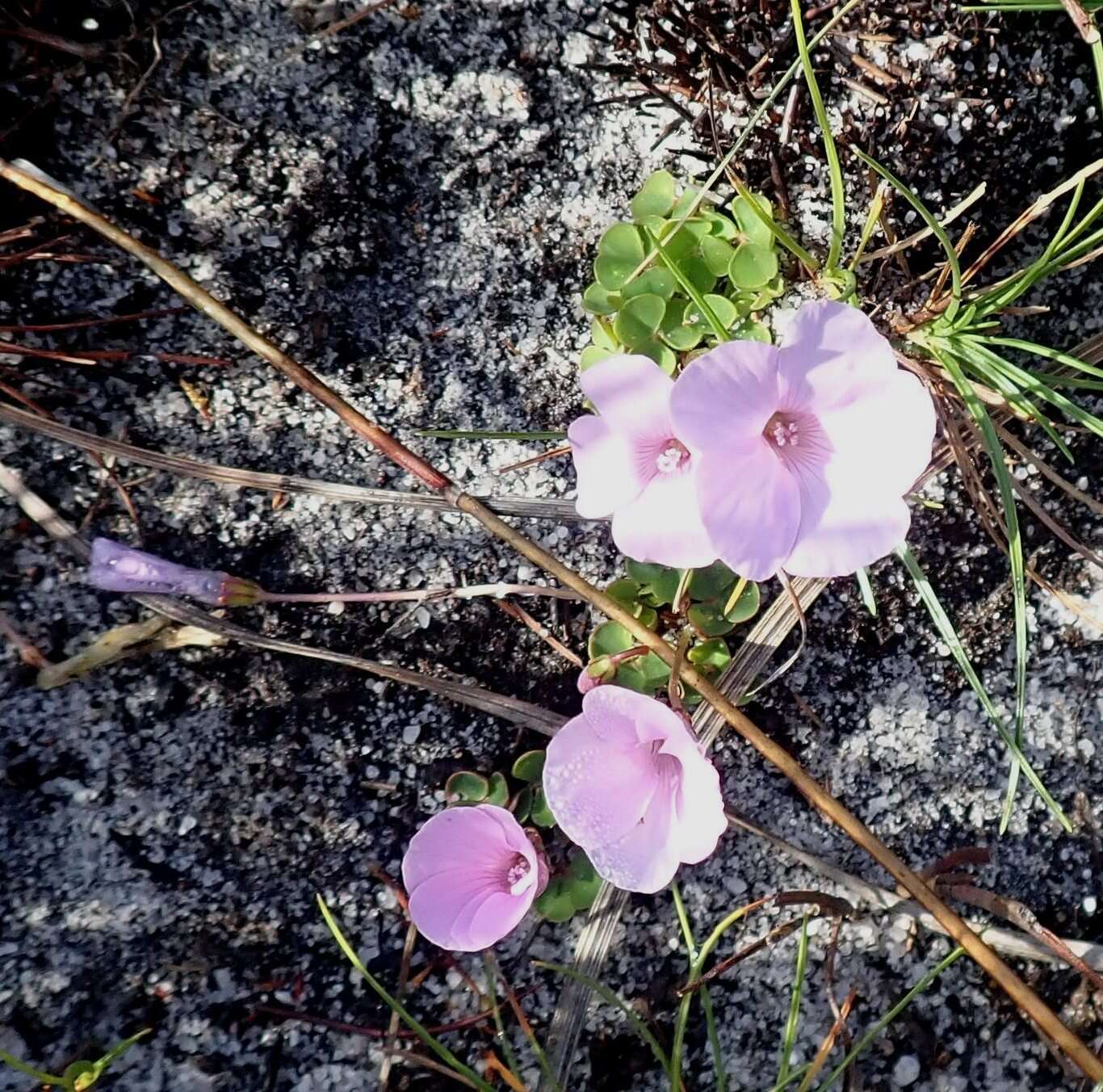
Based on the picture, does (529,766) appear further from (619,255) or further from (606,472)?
(619,255)

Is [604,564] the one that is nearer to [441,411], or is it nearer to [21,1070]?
[441,411]

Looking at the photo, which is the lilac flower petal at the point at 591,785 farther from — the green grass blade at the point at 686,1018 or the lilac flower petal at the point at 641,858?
the green grass blade at the point at 686,1018

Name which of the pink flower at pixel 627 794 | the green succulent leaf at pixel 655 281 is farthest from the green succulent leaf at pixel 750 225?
the pink flower at pixel 627 794

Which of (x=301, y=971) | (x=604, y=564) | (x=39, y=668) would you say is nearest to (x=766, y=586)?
(x=604, y=564)

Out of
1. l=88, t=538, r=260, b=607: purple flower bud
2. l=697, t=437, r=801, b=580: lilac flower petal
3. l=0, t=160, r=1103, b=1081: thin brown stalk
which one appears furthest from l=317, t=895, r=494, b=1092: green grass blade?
l=697, t=437, r=801, b=580: lilac flower petal

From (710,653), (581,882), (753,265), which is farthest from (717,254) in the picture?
(581,882)

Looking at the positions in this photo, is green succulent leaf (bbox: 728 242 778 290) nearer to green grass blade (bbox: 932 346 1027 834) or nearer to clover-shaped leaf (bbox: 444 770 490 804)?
green grass blade (bbox: 932 346 1027 834)
